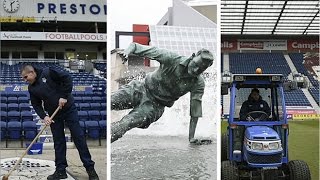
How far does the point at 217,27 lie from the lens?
285 cm

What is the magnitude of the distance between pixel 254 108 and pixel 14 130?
2459 millimetres

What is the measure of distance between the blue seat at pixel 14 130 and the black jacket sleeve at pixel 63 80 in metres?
1.39

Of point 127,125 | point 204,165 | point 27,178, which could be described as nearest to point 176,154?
point 204,165

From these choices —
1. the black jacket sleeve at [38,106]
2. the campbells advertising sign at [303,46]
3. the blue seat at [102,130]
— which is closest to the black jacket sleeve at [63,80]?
the black jacket sleeve at [38,106]

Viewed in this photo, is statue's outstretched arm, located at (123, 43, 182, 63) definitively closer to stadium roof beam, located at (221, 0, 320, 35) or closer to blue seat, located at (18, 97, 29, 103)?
blue seat, located at (18, 97, 29, 103)

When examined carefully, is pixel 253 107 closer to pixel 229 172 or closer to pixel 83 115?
pixel 229 172

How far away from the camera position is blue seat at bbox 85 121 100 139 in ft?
13.5

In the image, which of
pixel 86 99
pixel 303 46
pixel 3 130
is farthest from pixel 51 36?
pixel 303 46

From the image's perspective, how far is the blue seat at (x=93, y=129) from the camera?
4.11m

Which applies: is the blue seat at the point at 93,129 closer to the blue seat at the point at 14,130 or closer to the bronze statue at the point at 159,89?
the blue seat at the point at 14,130

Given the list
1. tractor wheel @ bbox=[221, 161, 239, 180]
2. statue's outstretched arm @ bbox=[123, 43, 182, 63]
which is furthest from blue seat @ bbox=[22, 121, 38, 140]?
statue's outstretched arm @ bbox=[123, 43, 182, 63]

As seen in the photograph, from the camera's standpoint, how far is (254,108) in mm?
4367

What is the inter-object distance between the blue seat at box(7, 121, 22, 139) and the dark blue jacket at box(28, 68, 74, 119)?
1241mm

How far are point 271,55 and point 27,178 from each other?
718 inches
